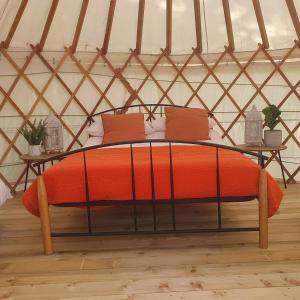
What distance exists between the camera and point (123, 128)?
12.0 feet

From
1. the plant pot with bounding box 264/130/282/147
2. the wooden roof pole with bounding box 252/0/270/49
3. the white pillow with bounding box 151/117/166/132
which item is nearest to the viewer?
the wooden roof pole with bounding box 252/0/270/49

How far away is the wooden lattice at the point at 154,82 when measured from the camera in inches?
155

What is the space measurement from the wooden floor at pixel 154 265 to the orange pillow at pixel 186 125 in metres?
0.99

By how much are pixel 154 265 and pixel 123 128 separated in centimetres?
182

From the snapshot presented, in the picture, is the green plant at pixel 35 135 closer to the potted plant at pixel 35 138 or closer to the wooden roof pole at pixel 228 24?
the potted plant at pixel 35 138

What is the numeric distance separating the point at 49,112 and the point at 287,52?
106 inches

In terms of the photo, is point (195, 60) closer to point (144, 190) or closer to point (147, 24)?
point (147, 24)

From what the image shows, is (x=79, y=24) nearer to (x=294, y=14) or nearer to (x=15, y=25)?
(x=15, y=25)

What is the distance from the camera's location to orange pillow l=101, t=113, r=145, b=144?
11.8ft

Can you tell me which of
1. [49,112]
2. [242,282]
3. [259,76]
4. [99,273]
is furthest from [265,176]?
[49,112]

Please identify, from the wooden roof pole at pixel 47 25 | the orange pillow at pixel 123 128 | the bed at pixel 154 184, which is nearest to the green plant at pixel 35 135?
the orange pillow at pixel 123 128

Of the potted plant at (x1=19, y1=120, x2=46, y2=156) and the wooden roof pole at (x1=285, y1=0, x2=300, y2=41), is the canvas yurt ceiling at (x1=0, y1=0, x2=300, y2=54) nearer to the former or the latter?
the wooden roof pole at (x1=285, y1=0, x2=300, y2=41)

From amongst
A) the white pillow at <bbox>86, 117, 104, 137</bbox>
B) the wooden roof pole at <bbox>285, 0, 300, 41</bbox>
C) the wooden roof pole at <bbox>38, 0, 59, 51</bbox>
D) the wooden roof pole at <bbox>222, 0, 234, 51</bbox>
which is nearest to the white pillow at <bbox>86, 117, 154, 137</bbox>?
the white pillow at <bbox>86, 117, 104, 137</bbox>

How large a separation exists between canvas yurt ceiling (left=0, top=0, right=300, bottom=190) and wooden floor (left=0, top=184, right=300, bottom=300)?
1.50 metres
